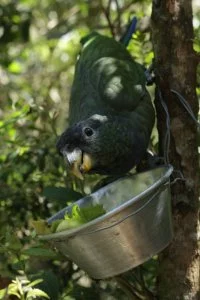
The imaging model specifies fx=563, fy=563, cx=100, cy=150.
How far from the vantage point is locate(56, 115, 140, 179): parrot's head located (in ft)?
6.20

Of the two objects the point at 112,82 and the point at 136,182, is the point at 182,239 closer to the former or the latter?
the point at 136,182

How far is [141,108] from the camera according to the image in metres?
2.12

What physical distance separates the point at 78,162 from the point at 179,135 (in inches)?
13.6

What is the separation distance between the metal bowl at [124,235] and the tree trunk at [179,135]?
156mm

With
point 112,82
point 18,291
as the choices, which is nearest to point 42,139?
point 112,82

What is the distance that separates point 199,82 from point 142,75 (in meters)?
0.26

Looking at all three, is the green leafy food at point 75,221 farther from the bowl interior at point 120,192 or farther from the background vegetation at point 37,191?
the bowl interior at point 120,192

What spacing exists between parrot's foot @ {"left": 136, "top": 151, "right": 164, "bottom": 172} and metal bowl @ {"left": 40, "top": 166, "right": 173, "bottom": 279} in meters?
0.19

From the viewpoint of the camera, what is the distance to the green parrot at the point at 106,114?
1905 mm

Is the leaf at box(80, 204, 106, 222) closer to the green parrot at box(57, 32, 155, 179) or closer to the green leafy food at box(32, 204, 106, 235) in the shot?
the green leafy food at box(32, 204, 106, 235)

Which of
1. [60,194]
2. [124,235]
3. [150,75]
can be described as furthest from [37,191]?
[124,235]

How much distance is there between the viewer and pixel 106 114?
2.07 meters

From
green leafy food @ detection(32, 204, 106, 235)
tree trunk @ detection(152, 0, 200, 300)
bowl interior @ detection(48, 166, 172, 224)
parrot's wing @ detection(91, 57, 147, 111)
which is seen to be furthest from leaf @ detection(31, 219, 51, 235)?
parrot's wing @ detection(91, 57, 147, 111)

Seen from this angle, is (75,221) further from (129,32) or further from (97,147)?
(129,32)
